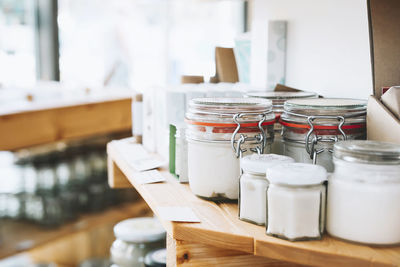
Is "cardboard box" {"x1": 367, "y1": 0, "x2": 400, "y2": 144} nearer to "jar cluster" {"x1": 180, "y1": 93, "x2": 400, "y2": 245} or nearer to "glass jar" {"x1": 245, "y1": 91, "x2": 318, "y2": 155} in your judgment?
"jar cluster" {"x1": 180, "y1": 93, "x2": 400, "y2": 245}

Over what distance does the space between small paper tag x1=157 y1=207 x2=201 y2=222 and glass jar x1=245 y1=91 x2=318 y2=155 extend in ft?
0.86

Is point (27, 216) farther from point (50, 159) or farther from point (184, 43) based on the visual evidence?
point (184, 43)

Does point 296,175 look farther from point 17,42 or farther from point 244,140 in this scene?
point 17,42

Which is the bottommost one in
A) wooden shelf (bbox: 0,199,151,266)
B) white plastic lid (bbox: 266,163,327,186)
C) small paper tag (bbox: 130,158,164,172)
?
wooden shelf (bbox: 0,199,151,266)

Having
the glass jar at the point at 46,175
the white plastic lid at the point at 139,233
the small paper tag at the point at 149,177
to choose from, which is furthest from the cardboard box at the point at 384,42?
the glass jar at the point at 46,175

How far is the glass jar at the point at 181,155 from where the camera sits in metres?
1.14

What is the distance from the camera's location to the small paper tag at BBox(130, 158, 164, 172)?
4.25 ft

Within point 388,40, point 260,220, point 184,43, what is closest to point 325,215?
point 260,220

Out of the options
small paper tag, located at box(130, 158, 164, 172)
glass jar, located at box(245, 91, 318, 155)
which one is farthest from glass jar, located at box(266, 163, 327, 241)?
small paper tag, located at box(130, 158, 164, 172)

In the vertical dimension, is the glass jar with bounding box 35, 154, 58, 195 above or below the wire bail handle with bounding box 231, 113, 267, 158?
below

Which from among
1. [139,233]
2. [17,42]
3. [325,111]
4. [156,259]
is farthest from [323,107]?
[17,42]

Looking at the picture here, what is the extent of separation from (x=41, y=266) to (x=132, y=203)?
60 centimetres

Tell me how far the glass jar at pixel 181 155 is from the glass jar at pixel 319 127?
259 mm

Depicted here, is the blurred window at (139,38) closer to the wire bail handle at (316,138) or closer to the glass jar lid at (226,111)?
the glass jar lid at (226,111)
